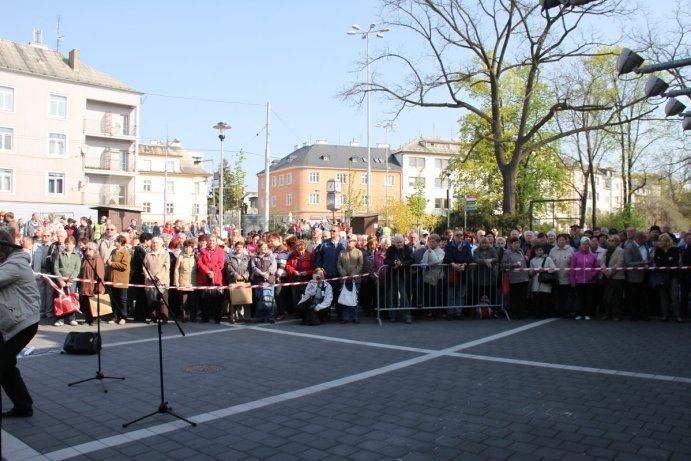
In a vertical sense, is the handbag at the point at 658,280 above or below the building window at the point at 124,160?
below

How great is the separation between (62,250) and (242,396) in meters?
7.61

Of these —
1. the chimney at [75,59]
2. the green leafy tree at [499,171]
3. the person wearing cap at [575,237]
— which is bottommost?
the person wearing cap at [575,237]

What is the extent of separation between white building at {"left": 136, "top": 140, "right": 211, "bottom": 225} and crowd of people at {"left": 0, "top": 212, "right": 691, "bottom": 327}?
225ft

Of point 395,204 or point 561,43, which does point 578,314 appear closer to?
point 561,43

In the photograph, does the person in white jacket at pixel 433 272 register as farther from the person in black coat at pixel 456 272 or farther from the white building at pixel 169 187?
the white building at pixel 169 187

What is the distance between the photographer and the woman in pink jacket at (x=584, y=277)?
504 inches

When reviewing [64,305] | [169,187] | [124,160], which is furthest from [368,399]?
[169,187]

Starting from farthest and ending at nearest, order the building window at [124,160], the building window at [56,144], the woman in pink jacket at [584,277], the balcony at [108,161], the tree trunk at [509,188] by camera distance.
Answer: the building window at [124,160] < the balcony at [108,161] < the building window at [56,144] < the tree trunk at [509,188] < the woman in pink jacket at [584,277]

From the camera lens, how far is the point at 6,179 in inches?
1699

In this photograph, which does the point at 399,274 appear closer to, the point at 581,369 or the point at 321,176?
the point at 581,369

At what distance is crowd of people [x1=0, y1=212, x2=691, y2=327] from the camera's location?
40.7 feet

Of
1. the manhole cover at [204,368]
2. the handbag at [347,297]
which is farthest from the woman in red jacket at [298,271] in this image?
the manhole cover at [204,368]

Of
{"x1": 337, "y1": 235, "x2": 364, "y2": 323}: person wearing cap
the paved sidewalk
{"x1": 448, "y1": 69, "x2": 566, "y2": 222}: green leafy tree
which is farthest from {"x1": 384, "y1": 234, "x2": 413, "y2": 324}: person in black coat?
{"x1": 448, "y1": 69, "x2": 566, "y2": 222}: green leafy tree

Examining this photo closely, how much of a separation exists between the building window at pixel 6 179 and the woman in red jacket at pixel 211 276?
1489 inches
